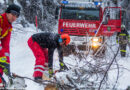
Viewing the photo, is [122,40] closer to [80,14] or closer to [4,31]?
[4,31]

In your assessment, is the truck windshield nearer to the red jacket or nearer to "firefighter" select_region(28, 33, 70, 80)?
"firefighter" select_region(28, 33, 70, 80)

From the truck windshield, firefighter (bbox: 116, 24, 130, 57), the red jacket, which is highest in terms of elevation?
the red jacket

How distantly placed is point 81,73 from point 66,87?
0.46 metres

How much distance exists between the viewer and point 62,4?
8305 millimetres

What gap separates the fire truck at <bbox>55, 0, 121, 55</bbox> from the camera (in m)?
7.86

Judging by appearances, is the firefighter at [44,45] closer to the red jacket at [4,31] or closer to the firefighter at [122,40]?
the red jacket at [4,31]

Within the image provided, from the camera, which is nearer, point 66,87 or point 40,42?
point 66,87

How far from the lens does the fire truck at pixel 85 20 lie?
7.86 metres

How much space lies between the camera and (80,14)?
8.18 m

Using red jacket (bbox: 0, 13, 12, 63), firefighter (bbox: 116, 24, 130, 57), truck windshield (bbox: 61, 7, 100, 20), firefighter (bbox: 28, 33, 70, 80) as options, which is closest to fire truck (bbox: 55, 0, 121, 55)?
truck windshield (bbox: 61, 7, 100, 20)

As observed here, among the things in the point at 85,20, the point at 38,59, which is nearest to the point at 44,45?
the point at 38,59

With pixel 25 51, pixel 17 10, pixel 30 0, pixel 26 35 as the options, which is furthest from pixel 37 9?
pixel 17 10

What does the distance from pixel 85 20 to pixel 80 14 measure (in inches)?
13.8

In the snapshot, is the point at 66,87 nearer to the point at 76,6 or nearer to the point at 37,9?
the point at 76,6
